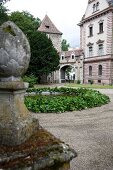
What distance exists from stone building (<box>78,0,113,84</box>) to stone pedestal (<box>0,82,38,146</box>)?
39.2 m

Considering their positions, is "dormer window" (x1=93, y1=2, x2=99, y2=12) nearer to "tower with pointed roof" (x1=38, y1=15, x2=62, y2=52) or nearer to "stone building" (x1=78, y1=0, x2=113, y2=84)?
"stone building" (x1=78, y1=0, x2=113, y2=84)

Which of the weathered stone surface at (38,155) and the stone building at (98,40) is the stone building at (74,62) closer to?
the stone building at (98,40)

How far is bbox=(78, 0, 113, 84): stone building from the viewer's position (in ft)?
138

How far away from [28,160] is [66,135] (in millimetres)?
5254

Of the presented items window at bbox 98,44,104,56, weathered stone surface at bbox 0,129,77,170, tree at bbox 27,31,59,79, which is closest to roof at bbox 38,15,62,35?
tree at bbox 27,31,59,79

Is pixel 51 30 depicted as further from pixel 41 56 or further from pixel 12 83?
pixel 12 83

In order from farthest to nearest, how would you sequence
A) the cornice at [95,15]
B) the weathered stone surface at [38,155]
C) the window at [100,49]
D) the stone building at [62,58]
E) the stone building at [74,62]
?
1. the stone building at [62,58]
2. the stone building at [74,62]
3. the window at [100,49]
4. the cornice at [95,15]
5. the weathered stone surface at [38,155]

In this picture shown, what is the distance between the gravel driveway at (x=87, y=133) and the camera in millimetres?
5646

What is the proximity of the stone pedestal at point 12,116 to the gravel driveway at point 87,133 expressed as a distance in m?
2.47

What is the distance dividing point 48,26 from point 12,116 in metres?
52.7

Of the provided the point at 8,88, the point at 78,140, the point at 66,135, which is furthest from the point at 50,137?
the point at 66,135

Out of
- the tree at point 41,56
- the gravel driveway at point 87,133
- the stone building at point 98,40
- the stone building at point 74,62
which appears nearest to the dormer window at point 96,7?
the stone building at point 98,40

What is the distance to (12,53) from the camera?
9.89 feet

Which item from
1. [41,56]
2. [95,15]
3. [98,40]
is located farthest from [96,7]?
[41,56]
